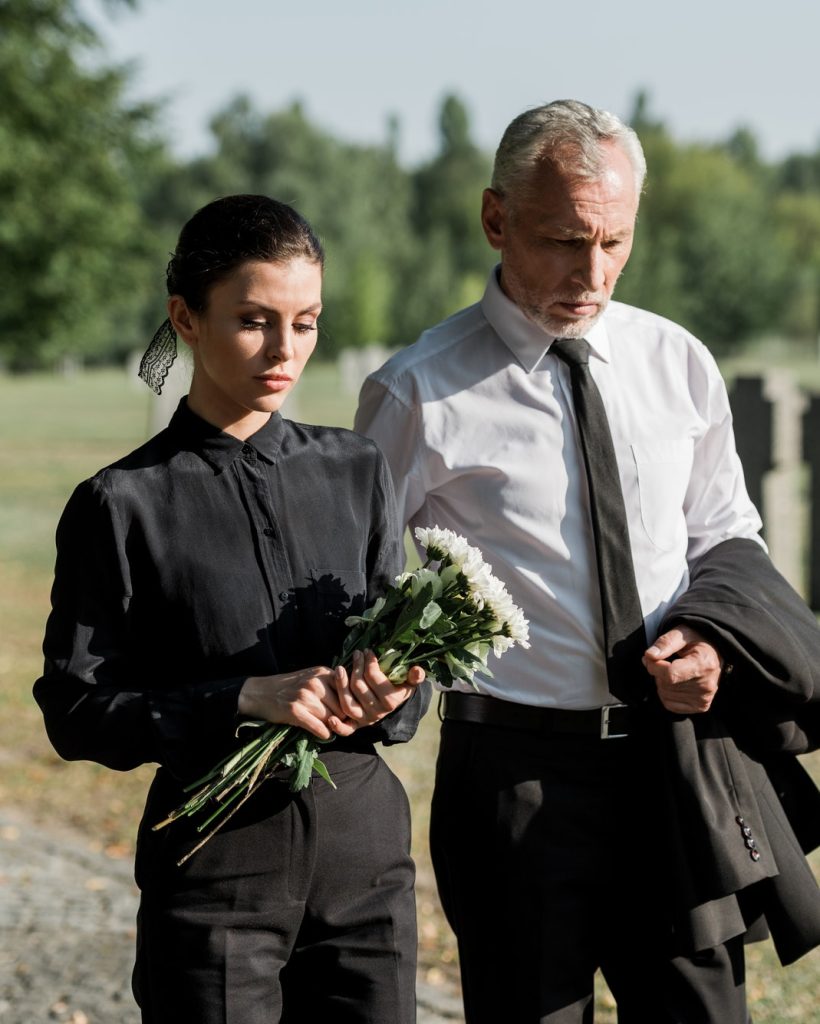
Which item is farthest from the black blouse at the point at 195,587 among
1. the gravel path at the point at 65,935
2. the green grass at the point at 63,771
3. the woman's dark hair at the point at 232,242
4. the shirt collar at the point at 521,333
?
the green grass at the point at 63,771

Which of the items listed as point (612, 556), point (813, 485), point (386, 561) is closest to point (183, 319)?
point (386, 561)

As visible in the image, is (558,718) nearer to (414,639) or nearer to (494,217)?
(414,639)

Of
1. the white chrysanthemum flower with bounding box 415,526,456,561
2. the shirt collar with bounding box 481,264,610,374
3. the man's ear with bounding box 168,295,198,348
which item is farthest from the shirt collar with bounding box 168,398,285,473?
the shirt collar with bounding box 481,264,610,374

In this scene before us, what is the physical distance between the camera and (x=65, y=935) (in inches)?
219

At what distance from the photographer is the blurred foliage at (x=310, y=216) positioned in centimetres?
2542

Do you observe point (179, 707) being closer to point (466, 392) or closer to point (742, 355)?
point (466, 392)

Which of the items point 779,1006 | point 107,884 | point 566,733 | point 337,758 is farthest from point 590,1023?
point 107,884

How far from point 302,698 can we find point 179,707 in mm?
255

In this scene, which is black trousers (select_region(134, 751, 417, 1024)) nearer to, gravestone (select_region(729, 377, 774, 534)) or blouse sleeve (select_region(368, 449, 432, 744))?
blouse sleeve (select_region(368, 449, 432, 744))

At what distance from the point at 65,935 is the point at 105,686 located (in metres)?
3.32

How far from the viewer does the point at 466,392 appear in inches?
131

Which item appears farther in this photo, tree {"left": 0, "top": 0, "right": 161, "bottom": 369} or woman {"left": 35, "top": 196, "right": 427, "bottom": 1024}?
tree {"left": 0, "top": 0, "right": 161, "bottom": 369}

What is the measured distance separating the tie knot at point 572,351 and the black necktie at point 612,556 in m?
0.05

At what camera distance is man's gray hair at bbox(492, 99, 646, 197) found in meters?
3.15
